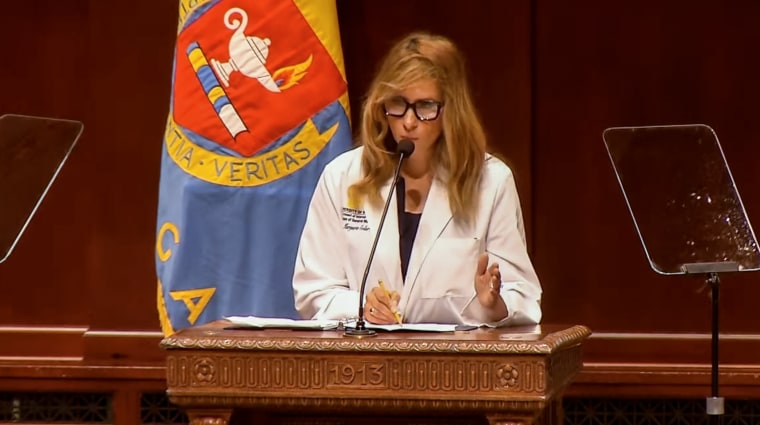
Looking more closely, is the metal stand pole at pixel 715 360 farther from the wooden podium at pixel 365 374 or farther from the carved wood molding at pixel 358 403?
the carved wood molding at pixel 358 403

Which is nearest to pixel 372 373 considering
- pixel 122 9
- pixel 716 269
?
pixel 716 269

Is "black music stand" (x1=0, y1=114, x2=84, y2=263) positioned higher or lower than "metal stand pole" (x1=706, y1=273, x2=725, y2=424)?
higher

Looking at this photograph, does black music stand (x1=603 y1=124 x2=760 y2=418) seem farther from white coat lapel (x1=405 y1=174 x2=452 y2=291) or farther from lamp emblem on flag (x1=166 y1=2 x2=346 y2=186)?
lamp emblem on flag (x1=166 y1=2 x2=346 y2=186)

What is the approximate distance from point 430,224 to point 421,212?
0.25ft

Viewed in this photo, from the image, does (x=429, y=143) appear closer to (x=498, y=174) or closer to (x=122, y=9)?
(x=498, y=174)

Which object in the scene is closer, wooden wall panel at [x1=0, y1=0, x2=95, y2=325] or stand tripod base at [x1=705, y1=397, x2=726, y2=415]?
stand tripod base at [x1=705, y1=397, x2=726, y2=415]

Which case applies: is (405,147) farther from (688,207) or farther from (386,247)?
(688,207)

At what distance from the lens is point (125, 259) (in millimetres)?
4758

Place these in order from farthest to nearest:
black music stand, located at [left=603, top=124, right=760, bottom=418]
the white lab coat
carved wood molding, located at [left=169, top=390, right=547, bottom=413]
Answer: the white lab coat < black music stand, located at [left=603, top=124, right=760, bottom=418] < carved wood molding, located at [left=169, top=390, right=547, bottom=413]

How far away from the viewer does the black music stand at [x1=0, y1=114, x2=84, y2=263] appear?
10.1ft

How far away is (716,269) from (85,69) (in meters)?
2.68

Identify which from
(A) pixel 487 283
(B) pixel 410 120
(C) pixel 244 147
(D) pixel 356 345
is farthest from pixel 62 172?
(D) pixel 356 345

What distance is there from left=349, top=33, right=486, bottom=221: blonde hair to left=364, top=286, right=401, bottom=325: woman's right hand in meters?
0.42

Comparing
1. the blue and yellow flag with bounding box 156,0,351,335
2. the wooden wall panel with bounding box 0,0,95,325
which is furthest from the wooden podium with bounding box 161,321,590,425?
the wooden wall panel with bounding box 0,0,95,325
